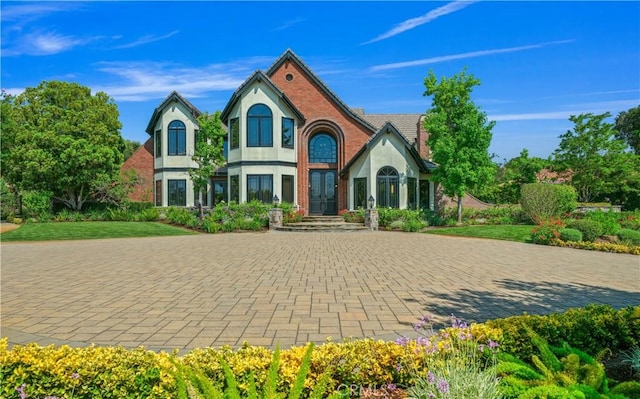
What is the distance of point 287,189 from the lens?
77.5ft

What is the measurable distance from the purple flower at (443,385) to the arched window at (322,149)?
23.1 metres

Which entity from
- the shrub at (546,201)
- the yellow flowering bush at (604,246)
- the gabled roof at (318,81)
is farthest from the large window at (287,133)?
the yellow flowering bush at (604,246)

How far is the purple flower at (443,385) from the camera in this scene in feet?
8.34

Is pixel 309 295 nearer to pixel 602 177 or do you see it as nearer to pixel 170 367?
pixel 170 367

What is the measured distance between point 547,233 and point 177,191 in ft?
74.5

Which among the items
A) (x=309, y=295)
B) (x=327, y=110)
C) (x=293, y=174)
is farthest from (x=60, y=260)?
(x=327, y=110)

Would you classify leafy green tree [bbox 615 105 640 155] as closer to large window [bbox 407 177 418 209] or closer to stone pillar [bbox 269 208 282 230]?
large window [bbox 407 177 418 209]

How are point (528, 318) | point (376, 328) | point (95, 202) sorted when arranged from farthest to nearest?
point (95, 202) → point (376, 328) → point (528, 318)

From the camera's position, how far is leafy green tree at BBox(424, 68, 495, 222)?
21.7m

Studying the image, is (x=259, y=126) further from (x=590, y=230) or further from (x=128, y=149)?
(x=128, y=149)

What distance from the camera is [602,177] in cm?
2825

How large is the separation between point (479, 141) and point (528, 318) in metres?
19.8

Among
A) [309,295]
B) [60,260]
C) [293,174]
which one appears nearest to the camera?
[309,295]

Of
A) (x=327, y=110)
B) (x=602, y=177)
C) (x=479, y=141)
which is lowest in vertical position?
(x=602, y=177)
